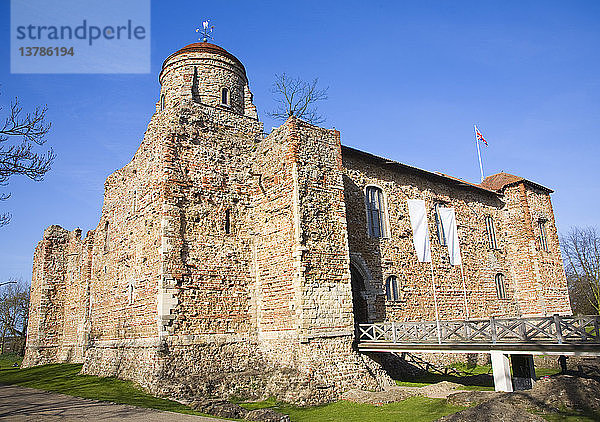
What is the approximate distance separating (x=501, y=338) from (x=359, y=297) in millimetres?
6149

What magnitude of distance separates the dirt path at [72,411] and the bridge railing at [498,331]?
7.44 meters

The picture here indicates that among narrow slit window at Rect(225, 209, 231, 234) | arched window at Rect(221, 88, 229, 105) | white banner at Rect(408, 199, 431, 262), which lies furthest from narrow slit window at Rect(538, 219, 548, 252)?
arched window at Rect(221, 88, 229, 105)

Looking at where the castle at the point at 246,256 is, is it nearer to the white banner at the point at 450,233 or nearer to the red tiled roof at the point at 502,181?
the white banner at the point at 450,233

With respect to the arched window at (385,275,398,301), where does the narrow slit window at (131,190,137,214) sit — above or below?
above

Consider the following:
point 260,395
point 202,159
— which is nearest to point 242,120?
point 202,159

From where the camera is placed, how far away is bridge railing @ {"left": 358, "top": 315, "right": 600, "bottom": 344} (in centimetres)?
1155

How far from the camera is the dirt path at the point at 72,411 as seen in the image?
1055cm

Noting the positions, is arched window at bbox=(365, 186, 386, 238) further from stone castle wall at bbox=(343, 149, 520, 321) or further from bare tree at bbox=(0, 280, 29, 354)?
bare tree at bbox=(0, 280, 29, 354)

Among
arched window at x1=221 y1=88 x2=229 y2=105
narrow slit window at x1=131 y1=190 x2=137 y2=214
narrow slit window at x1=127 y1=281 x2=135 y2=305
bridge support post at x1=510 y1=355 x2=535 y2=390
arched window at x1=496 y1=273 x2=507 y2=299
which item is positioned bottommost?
bridge support post at x1=510 y1=355 x2=535 y2=390

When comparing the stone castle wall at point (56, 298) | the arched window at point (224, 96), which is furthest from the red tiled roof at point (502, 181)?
the stone castle wall at point (56, 298)

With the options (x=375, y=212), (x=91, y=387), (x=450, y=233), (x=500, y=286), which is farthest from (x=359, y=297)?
(x=500, y=286)

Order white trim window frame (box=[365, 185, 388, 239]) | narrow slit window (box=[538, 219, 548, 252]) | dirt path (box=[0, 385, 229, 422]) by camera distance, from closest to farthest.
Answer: dirt path (box=[0, 385, 229, 422]) < white trim window frame (box=[365, 185, 388, 239]) < narrow slit window (box=[538, 219, 548, 252])

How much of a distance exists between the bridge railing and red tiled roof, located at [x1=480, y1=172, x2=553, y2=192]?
14027 millimetres

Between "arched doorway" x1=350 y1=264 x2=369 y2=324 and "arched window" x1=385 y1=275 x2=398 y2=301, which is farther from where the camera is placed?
"arched window" x1=385 y1=275 x2=398 y2=301
